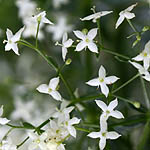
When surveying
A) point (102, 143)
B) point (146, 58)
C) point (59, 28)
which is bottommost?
point (102, 143)

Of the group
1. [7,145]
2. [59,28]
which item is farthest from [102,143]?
[59,28]

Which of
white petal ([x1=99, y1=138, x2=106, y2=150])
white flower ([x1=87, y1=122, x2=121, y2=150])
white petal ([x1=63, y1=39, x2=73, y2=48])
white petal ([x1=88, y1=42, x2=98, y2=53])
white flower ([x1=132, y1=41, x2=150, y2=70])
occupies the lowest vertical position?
white petal ([x1=99, y1=138, x2=106, y2=150])

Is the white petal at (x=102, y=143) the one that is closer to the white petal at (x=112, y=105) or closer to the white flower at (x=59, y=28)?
the white petal at (x=112, y=105)

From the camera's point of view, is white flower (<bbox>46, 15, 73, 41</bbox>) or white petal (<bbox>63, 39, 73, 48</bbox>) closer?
white petal (<bbox>63, 39, 73, 48</bbox>)

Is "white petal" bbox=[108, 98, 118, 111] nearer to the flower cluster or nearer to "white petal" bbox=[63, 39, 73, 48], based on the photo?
the flower cluster

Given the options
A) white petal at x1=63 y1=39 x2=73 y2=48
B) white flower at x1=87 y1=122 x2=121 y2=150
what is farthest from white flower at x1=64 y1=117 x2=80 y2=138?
white petal at x1=63 y1=39 x2=73 y2=48

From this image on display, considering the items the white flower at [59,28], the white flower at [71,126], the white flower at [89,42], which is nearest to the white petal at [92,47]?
the white flower at [89,42]

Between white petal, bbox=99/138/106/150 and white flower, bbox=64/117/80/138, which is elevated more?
white flower, bbox=64/117/80/138

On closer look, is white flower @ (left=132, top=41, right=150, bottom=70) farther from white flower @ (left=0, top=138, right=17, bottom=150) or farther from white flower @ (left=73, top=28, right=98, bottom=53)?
white flower @ (left=0, top=138, right=17, bottom=150)

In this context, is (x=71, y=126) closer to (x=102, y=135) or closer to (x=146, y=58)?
(x=102, y=135)

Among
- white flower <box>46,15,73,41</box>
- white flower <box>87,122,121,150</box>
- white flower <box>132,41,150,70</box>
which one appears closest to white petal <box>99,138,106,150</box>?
white flower <box>87,122,121,150</box>
